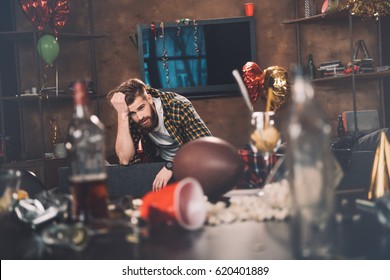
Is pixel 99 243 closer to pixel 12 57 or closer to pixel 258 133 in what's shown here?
pixel 258 133

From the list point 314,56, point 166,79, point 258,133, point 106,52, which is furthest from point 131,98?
point 314,56

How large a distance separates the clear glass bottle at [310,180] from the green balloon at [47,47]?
3.56 m

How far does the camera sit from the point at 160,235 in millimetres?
764

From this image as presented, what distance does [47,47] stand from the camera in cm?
396

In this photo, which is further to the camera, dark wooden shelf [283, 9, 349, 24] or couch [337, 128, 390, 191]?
dark wooden shelf [283, 9, 349, 24]

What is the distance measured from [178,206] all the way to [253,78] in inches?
137

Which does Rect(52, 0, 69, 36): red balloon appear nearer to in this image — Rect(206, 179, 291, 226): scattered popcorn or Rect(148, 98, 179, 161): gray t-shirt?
Rect(148, 98, 179, 161): gray t-shirt

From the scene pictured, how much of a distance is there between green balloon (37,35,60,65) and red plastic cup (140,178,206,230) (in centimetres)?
337

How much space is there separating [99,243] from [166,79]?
12.1 ft

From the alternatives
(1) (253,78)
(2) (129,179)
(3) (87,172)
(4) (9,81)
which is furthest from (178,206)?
(4) (9,81)

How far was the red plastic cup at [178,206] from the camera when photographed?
78cm

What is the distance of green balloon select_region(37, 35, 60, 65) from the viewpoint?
3.95m

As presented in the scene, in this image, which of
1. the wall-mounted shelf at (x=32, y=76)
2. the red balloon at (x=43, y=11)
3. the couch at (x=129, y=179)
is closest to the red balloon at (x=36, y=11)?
the red balloon at (x=43, y=11)

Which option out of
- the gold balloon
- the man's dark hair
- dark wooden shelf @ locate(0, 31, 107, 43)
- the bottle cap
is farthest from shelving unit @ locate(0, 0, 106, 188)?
the bottle cap
